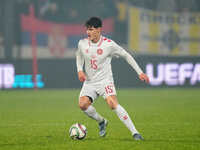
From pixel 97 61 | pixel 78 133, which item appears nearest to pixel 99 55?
pixel 97 61

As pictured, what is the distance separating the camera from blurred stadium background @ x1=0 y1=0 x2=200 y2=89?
22859 mm

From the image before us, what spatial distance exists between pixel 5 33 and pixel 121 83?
4910 mm

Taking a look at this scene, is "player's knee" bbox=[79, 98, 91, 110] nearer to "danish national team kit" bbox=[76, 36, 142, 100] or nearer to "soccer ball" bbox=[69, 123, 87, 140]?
"danish national team kit" bbox=[76, 36, 142, 100]

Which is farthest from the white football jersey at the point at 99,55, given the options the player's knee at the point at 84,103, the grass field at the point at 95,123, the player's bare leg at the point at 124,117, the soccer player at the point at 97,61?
the grass field at the point at 95,123

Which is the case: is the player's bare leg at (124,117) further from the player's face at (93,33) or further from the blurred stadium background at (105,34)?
the blurred stadium background at (105,34)

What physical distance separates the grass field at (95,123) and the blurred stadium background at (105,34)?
169 cm

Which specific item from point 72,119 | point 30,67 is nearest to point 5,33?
point 30,67

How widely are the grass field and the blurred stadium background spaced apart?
169 cm

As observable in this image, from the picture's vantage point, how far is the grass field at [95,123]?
8.21m

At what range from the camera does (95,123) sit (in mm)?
11656

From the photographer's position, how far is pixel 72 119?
12477 millimetres

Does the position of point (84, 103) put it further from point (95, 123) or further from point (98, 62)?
point (95, 123)

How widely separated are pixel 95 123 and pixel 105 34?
12.7m

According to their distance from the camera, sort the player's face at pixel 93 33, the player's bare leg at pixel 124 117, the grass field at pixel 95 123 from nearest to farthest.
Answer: the grass field at pixel 95 123 → the player's bare leg at pixel 124 117 → the player's face at pixel 93 33
